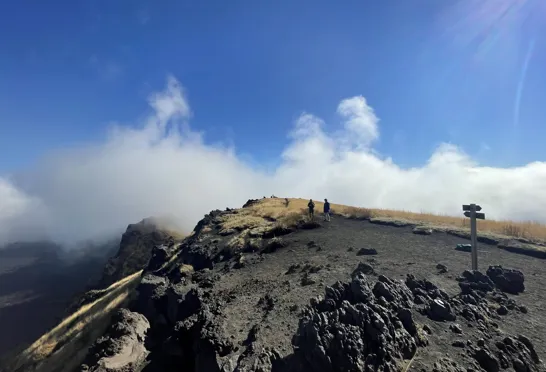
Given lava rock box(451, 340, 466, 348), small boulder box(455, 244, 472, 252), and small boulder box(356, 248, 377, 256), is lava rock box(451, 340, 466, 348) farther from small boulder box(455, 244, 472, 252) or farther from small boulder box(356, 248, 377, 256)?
small boulder box(455, 244, 472, 252)

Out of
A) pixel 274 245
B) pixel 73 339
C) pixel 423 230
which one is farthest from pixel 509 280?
pixel 73 339

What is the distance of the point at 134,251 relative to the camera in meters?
77.6

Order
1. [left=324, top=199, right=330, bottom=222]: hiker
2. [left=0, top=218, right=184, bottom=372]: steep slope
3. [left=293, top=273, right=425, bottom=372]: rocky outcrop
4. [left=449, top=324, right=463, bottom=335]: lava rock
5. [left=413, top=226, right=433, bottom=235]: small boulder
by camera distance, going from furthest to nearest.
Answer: [left=324, top=199, right=330, bottom=222]: hiker → [left=0, top=218, right=184, bottom=372]: steep slope → [left=413, top=226, right=433, bottom=235]: small boulder → [left=449, top=324, right=463, bottom=335]: lava rock → [left=293, top=273, right=425, bottom=372]: rocky outcrop

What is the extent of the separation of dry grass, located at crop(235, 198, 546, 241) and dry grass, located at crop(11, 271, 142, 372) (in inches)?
670

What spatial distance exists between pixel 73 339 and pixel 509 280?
39.7 metres

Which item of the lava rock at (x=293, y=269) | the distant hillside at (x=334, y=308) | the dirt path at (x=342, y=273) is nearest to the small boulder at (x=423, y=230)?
the distant hillside at (x=334, y=308)

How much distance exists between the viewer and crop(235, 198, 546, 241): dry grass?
3106 centimetres

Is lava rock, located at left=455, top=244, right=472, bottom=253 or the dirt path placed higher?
lava rock, located at left=455, top=244, right=472, bottom=253

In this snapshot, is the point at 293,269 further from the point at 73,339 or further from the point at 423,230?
the point at 73,339

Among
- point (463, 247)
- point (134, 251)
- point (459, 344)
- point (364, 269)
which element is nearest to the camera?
point (459, 344)

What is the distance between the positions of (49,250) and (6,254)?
20859 millimetres

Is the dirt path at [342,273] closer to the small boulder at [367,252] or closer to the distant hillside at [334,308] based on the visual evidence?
the distant hillside at [334,308]

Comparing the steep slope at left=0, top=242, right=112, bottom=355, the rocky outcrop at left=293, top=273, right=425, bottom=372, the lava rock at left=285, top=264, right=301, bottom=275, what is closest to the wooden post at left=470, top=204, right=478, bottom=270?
the rocky outcrop at left=293, top=273, right=425, bottom=372

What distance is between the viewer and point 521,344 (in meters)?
11.7
